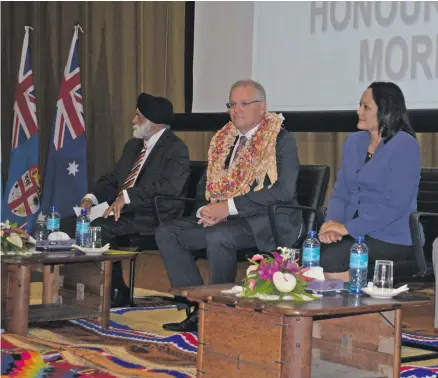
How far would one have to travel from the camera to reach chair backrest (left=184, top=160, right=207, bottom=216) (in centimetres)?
493

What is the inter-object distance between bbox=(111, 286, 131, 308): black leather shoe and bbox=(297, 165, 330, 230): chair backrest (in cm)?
125


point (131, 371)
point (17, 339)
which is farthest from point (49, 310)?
point (131, 371)

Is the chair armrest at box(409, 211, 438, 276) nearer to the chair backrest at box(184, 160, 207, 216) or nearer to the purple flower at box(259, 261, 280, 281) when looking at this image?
the purple flower at box(259, 261, 280, 281)

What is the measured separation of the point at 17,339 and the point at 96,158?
356 cm

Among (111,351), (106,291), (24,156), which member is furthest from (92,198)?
(24,156)

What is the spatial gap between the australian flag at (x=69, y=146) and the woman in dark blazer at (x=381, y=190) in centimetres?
352

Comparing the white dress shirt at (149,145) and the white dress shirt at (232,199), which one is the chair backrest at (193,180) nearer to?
the white dress shirt at (149,145)

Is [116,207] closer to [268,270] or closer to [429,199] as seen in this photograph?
[429,199]

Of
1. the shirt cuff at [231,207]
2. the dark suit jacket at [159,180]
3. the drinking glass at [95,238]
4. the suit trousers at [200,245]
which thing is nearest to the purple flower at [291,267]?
the suit trousers at [200,245]

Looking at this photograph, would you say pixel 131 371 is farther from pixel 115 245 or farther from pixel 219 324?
pixel 115 245

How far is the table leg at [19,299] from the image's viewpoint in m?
3.87

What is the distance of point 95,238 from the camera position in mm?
4289

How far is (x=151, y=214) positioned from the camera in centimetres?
490

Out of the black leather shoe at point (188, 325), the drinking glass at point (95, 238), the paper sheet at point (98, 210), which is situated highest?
the paper sheet at point (98, 210)
